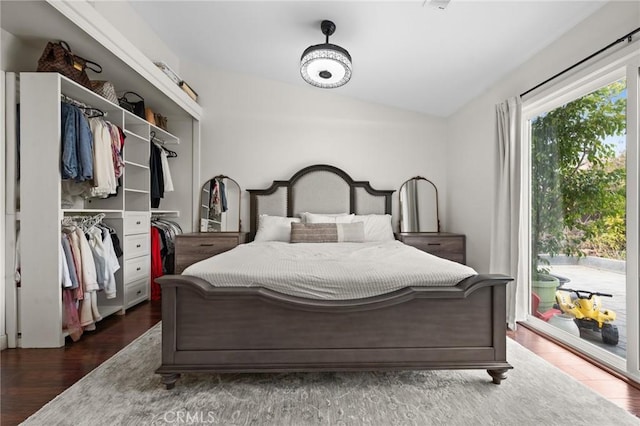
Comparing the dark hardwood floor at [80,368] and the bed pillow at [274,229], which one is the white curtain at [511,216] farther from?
the bed pillow at [274,229]

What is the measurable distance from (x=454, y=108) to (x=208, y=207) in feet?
10.8

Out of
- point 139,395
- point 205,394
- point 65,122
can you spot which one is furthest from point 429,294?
point 65,122

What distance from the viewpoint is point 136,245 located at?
3238mm

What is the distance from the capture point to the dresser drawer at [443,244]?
3.66 m

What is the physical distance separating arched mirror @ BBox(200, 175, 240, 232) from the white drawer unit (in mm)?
967

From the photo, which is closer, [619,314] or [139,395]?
[139,395]

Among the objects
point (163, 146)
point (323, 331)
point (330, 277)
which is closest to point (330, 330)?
point (323, 331)

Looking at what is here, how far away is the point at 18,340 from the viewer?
2.25 m

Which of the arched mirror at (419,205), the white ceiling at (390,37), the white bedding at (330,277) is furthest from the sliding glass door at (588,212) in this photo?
the arched mirror at (419,205)

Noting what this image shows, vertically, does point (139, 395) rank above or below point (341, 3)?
below

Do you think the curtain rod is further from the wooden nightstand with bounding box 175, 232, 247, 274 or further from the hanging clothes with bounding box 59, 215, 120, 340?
the hanging clothes with bounding box 59, 215, 120, 340

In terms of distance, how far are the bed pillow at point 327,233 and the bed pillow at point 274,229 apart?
0.22 m

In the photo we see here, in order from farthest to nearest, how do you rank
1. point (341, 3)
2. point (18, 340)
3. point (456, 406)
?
point (341, 3) → point (18, 340) → point (456, 406)

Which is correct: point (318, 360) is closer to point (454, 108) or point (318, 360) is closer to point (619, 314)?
point (619, 314)
